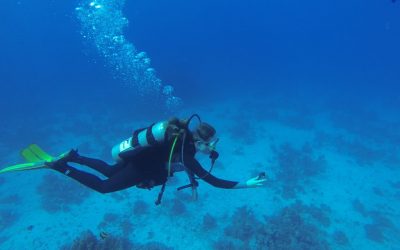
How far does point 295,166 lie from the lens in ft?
58.1

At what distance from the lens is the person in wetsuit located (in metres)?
4.99

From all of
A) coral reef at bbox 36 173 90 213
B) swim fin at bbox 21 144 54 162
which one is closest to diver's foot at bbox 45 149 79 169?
swim fin at bbox 21 144 54 162

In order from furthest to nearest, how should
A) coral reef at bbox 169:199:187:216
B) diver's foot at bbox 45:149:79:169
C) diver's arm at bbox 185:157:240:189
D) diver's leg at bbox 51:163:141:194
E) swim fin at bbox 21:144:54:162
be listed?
coral reef at bbox 169:199:187:216 < swim fin at bbox 21:144:54:162 < diver's foot at bbox 45:149:79:169 < diver's leg at bbox 51:163:141:194 < diver's arm at bbox 185:157:240:189

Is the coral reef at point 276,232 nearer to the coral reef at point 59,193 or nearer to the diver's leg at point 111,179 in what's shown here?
the diver's leg at point 111,179

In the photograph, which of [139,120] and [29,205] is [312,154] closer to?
[139,120]

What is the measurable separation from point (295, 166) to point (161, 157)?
45.9 feet

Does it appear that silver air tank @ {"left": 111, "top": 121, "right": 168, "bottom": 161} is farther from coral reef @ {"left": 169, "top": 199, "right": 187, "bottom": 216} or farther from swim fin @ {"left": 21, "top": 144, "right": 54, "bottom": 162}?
coral reef @ {"left": 169, "top": 199, "right": 187, "bottom": 216}

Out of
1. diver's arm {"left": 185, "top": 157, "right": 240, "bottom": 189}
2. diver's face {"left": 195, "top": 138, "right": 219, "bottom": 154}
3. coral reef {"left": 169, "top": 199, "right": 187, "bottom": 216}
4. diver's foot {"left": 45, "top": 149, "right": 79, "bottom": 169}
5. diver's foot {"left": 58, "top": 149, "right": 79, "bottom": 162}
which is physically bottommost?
diver's arm {"left": 185, "top": 157, "right": 240, "bottom": 189}

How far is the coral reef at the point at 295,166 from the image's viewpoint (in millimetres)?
15721

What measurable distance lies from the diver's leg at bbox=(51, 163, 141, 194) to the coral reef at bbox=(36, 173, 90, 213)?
8.58 meters

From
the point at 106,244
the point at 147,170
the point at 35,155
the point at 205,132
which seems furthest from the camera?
the point at 106,244

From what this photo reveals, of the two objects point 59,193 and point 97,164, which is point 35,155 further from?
point 59,193

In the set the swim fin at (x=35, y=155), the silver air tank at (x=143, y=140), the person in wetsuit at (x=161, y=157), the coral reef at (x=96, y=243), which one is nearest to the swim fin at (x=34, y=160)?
the swim fin at (x=35, y=155)

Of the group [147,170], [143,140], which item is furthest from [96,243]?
[143,140]
